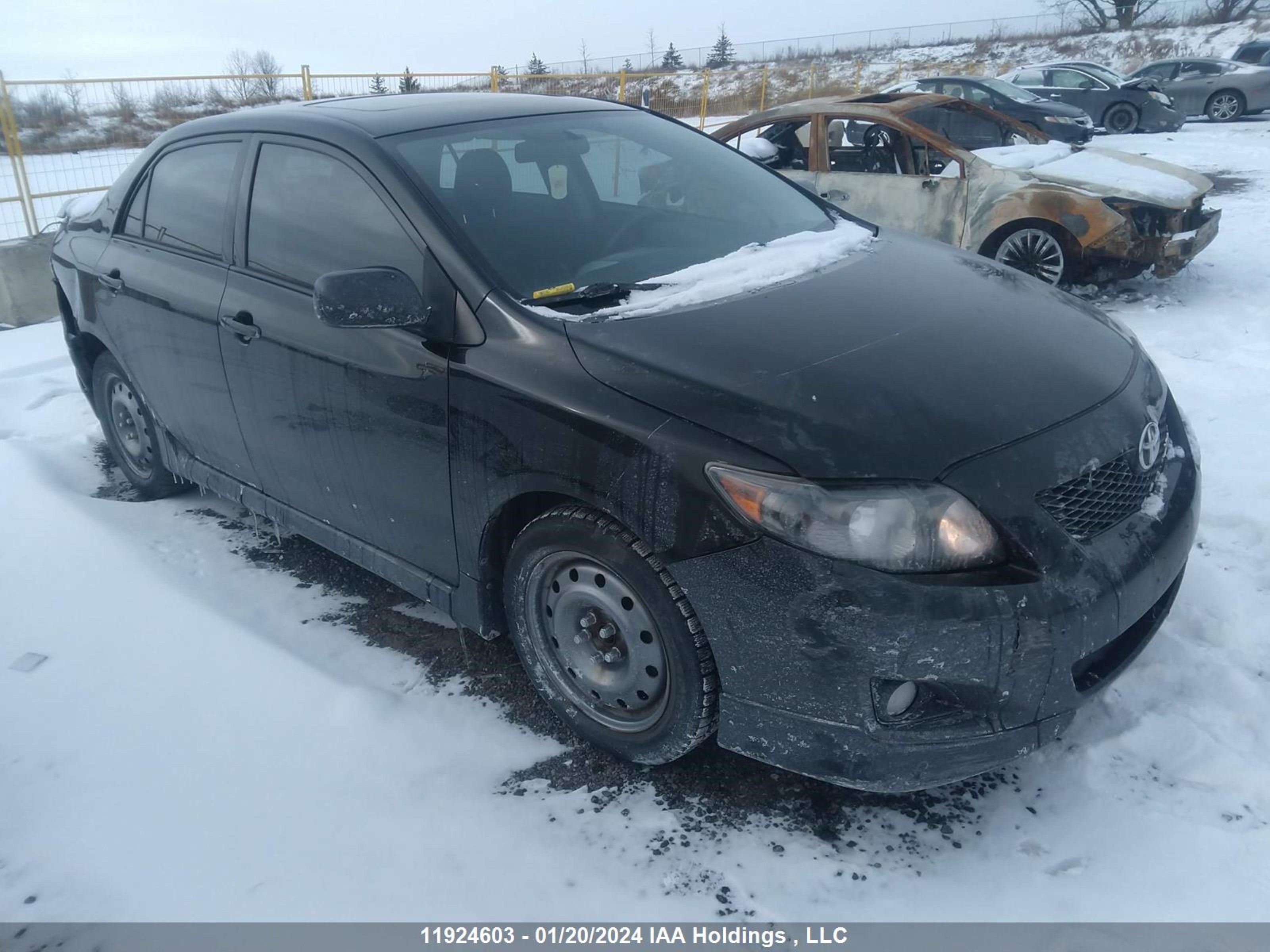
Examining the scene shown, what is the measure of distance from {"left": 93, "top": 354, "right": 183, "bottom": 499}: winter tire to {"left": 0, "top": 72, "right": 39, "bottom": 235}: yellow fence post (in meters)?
6.44

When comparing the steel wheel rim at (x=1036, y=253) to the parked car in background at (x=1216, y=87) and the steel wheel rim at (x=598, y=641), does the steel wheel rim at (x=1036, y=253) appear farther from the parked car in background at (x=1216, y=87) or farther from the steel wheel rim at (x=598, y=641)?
the parked car in background at (x=1216, y=87)

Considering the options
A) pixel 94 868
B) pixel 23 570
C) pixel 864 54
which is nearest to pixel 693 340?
pixel 94 868

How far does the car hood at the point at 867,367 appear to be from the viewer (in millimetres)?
2090

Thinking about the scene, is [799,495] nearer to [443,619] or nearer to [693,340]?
[693,340]

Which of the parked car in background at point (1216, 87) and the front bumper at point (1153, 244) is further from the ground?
the parked car in background at point (1216, 87)

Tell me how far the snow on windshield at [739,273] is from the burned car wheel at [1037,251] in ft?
12.5

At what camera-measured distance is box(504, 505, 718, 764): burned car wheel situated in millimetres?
2240

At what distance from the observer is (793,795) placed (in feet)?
8.10

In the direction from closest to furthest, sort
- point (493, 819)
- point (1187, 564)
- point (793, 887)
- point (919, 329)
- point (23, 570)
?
point (793, 887) → point (493, 819) → point (919, 329) → point (1187, 564) → point (23, 570)

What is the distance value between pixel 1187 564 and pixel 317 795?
3028 millimetres

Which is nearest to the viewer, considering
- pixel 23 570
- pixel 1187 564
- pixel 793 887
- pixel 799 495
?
pixel 799 495

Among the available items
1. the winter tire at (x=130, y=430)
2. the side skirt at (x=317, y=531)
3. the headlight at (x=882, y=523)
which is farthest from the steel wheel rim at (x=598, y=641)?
the winter tire at (x=130, y=430)

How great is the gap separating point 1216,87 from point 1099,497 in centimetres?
2198
